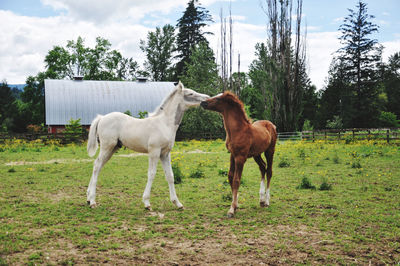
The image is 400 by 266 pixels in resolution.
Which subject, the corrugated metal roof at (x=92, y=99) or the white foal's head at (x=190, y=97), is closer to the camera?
the white foal's head at (x=190, y=97)

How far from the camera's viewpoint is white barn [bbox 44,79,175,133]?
97.9ft

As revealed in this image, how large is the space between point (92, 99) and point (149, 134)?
93.5 feet

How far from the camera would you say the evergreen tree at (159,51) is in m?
55.5

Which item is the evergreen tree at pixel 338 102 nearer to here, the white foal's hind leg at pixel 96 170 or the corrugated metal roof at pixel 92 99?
the corrugated metal roof at pixel 92 99

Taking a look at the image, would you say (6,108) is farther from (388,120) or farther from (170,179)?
(388,120)

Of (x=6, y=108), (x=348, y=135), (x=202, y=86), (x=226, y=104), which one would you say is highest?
(x=202, y=86)

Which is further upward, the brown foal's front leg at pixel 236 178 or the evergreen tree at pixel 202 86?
the evergreen tree at pixel 202 86

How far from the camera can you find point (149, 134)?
5832 millimetres

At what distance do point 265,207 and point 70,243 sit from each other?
3686mm

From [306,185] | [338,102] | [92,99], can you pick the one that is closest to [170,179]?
[306,185]

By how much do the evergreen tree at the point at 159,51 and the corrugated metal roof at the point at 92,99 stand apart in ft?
67.2

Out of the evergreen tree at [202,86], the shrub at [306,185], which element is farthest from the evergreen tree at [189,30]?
the shrub at [306,185]

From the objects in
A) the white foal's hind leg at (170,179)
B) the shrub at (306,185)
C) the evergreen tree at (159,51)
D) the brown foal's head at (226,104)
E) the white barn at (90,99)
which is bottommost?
the shrub at (306,185)

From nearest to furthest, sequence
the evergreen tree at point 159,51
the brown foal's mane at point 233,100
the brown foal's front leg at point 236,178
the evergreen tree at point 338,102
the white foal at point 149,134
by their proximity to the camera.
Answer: the brown foal's front leg at point 236,178
the brown foal's mane at point 233,100
the white foal at point 149,134
the evergreen tree at point 338,102
the evergreen tree at point 159,51
